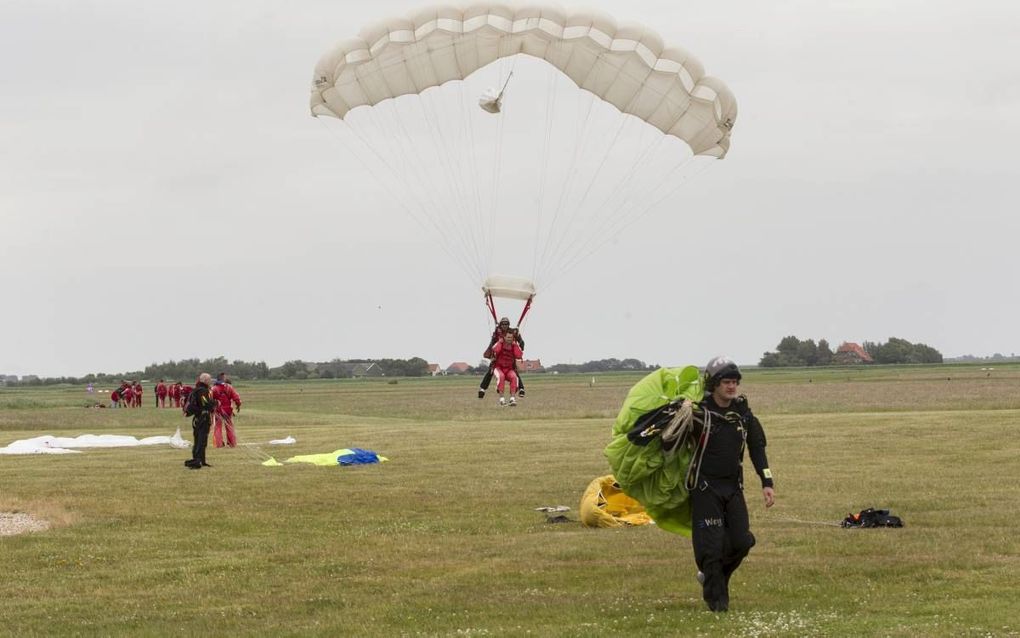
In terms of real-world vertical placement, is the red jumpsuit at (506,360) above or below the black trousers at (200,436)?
above

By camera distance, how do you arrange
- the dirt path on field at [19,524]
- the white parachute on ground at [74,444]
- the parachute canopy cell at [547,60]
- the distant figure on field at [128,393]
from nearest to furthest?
1. the dirt path on field at [19,524]
2. the parachute canopy cell at [547,60]
3. the white parachute on ground at [74,444]
4. the distant figure on field at [128,393]

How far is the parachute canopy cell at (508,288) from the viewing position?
23.2 m

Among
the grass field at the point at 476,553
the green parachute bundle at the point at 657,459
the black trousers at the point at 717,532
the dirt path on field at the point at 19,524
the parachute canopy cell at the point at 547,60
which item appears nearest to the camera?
the black trousers at the point at 717,532

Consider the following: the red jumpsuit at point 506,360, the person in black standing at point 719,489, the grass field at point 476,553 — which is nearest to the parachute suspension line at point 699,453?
the person in black standing at point 719,489

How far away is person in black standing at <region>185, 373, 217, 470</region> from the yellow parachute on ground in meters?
10.3

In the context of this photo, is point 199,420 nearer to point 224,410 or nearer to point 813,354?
point 224,410

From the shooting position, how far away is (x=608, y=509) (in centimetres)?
1483

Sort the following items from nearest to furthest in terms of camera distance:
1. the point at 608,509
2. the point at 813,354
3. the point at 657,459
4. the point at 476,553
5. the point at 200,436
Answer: the point at 657,459
the point at 476,553
the point at 608,509
the point at 200,436
the point at 813,354

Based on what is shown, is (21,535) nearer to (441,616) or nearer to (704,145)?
(441,616)

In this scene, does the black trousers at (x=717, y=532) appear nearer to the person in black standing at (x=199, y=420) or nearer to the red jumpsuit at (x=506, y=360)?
the red jumpsuit at (x=506, y=360)

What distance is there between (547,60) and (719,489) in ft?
41.8

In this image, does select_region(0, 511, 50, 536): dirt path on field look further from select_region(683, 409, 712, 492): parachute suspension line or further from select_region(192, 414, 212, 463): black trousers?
select_region(683, 409, 712, 492): parachute suspension line

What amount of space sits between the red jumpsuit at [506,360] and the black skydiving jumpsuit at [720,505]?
45.0 feet

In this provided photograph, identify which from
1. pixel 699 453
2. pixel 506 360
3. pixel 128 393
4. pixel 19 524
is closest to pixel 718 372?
pixel 699 453
